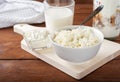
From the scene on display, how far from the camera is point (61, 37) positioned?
772 mm

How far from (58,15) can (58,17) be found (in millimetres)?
20

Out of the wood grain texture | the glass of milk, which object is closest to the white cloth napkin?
the glass of milk

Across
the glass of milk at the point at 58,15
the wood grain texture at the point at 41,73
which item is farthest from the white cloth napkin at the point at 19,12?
the wood grain texture at the point at 41,73

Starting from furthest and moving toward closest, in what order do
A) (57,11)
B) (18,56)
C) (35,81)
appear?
(57,11) → (18,56) → (35,81)

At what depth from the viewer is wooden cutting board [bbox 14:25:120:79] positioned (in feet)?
2.47

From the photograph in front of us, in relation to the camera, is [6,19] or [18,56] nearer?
[18,56]

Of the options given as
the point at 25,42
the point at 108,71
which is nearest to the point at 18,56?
the point at 25,42

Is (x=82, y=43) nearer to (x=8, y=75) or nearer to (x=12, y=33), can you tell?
(x=8, y=75)

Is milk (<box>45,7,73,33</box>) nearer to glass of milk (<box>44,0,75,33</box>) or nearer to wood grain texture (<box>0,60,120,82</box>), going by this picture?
glass of milk (<box>44,0,75,33</box>)

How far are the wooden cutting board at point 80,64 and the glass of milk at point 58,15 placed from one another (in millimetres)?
109

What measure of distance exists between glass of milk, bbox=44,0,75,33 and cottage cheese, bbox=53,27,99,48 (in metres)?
0.12

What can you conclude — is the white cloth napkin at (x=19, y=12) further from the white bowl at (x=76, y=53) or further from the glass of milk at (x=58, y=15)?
the white bowl at (x=76, y=53)

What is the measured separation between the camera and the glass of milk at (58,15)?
0.93 meters

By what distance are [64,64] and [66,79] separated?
54mm
